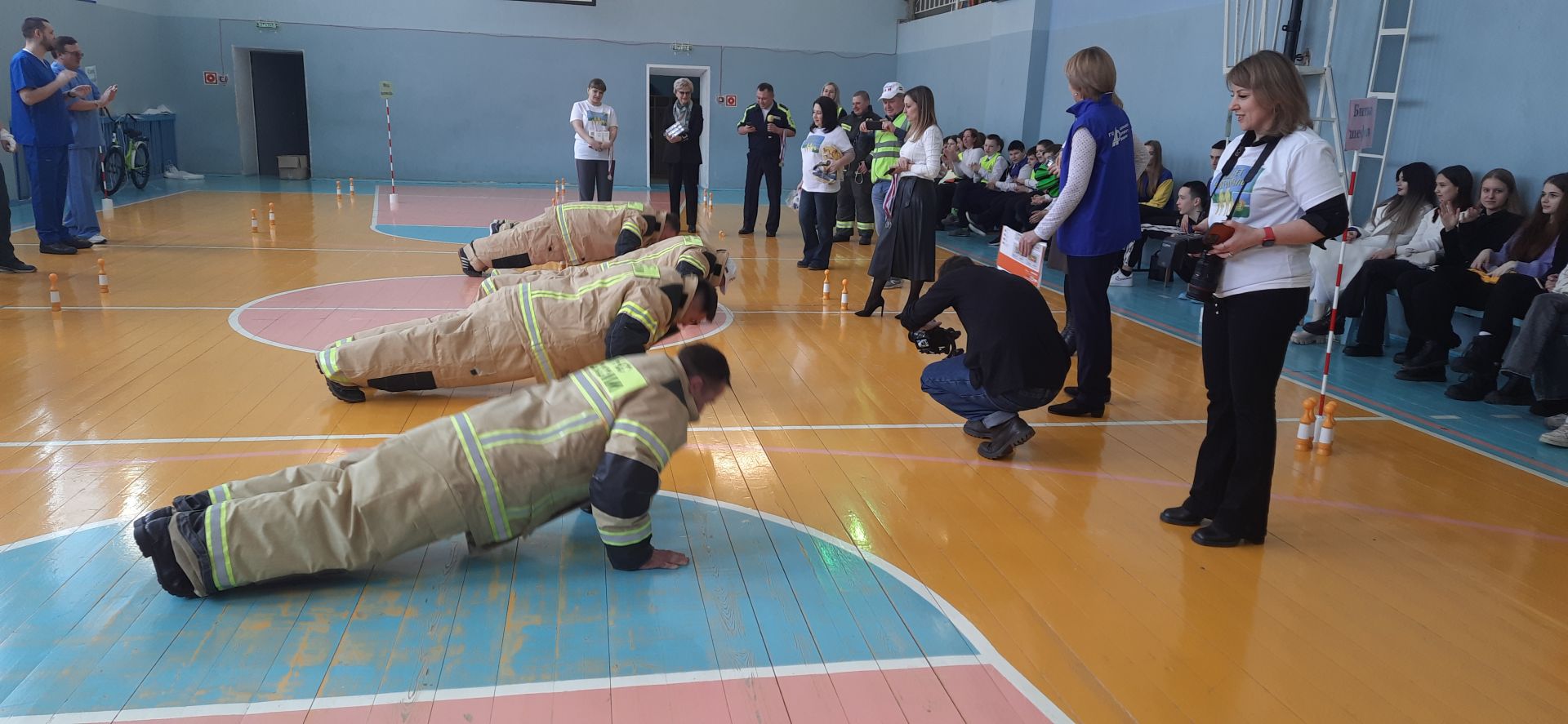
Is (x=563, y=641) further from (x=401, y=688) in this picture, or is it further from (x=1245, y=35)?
(x=1245, y=35)

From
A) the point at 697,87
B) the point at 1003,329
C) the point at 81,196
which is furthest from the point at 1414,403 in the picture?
the point at 697,87

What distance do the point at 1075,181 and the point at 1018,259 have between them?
468mm

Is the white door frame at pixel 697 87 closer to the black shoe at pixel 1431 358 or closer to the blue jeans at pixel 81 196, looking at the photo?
the blue jeans at pixel 81 196

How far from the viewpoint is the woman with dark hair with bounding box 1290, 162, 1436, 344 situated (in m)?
7.53

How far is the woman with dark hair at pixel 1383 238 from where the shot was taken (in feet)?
24.7

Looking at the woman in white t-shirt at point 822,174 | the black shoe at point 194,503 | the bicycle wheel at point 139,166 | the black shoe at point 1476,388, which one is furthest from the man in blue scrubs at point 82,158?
the black shoe at point 1476,388

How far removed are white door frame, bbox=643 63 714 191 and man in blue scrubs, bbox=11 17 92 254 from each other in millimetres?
10396

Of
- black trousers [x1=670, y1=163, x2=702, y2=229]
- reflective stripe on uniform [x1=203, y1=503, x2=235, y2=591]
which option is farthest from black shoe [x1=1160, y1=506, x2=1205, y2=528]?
black trousers [x1=670, y1=163, x2=702, y2=229]

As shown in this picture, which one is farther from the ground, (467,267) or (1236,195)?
(1236,195)

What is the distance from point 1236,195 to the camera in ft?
12.1

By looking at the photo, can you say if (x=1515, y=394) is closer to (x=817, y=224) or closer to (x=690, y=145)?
(x=817, y=224)

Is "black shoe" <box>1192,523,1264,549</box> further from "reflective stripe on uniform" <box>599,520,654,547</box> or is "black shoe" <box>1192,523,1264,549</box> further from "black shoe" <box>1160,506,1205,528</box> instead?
"reflective stripe on uniform" <box>599,520,654,547</box>

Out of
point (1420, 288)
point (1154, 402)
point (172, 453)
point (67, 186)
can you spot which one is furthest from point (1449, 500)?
point (67, 186)

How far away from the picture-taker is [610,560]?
11.5ft
